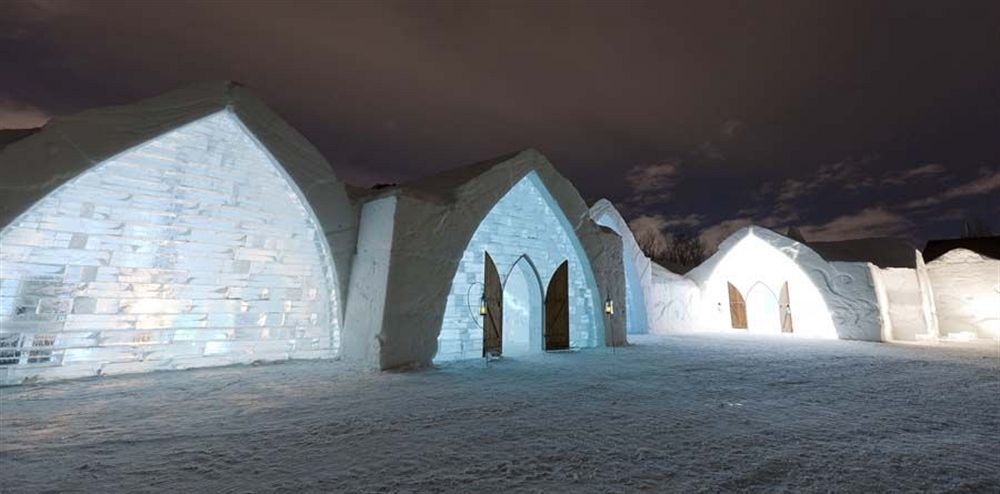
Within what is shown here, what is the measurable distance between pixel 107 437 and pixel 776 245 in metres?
21.2

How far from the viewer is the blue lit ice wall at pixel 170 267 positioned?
21.0 feet

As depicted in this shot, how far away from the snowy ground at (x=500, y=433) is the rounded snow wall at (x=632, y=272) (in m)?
11.9

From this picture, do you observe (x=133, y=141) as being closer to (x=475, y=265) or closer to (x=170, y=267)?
(x=170, y=267)

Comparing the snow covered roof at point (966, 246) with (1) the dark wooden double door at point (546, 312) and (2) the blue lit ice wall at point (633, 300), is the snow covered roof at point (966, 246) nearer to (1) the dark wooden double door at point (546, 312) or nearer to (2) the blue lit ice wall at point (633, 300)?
(2) the blue lit ice wall at point (633, 300)

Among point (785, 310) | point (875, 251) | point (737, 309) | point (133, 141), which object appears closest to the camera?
point (133, 141)

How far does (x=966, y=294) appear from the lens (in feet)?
55.7

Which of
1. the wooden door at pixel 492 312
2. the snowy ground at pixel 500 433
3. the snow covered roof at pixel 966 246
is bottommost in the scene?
the snowy ground at pixel 500 433

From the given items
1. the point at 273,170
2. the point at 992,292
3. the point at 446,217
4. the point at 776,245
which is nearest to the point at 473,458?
the point at 446,217

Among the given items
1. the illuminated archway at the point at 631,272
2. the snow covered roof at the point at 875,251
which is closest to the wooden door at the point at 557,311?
the illuminated archway at the point at 631,272

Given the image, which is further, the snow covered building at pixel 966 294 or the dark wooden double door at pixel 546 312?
the snow covered building at pixel 966 294

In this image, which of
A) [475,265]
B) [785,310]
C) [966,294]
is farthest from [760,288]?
[475,265]

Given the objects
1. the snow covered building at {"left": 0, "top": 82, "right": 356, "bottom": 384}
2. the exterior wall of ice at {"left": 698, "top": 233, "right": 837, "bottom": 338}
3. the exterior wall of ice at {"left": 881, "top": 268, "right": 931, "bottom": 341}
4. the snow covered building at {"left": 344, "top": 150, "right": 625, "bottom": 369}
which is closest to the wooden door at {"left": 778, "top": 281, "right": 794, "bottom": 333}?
the exterior wall of ice at {"left": 698, "top": 233, "right": 837, "bottom": 338}

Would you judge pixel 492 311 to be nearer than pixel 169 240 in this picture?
No

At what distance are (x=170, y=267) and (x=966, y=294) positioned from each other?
27.4m
